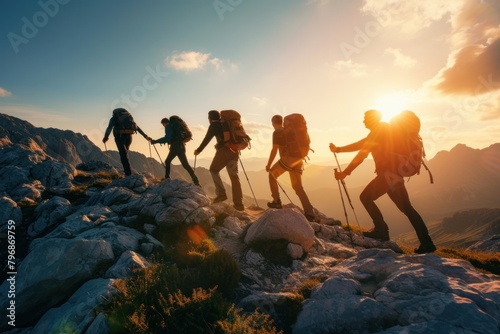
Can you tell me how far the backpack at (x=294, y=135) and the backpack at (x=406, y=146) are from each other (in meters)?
3.93

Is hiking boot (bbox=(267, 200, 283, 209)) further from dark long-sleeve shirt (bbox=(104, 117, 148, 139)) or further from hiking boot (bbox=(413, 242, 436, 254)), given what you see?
dark long-sleeve shirt (bbox=(104, 117, 148, 139))

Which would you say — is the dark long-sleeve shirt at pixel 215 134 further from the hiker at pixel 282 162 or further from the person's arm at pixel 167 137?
Answer: the person's arm at pixel 167 137

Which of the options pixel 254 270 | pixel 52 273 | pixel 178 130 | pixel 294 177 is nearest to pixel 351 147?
pixel 294 177

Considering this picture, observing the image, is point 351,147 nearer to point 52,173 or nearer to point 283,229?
point 283,229

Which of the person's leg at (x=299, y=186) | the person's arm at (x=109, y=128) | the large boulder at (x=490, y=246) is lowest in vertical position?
the large boulder at (x=490, y=246)

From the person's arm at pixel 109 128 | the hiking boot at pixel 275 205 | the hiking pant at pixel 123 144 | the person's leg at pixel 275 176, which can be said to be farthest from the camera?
the hiking pant at pixel 123 144

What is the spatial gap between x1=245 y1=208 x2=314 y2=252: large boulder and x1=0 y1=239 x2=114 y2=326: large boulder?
14.8 feet

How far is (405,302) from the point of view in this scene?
4.96 metres

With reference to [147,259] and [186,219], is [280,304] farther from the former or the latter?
[186,219]

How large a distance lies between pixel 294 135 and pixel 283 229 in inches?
177

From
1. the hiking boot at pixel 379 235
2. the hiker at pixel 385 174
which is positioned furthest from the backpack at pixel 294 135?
the hiking boot at pixel 379 235

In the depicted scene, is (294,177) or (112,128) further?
(112,128)

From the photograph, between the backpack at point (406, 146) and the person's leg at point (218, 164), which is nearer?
the backpack at point (406, 146)

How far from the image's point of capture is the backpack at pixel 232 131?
1211 cm
